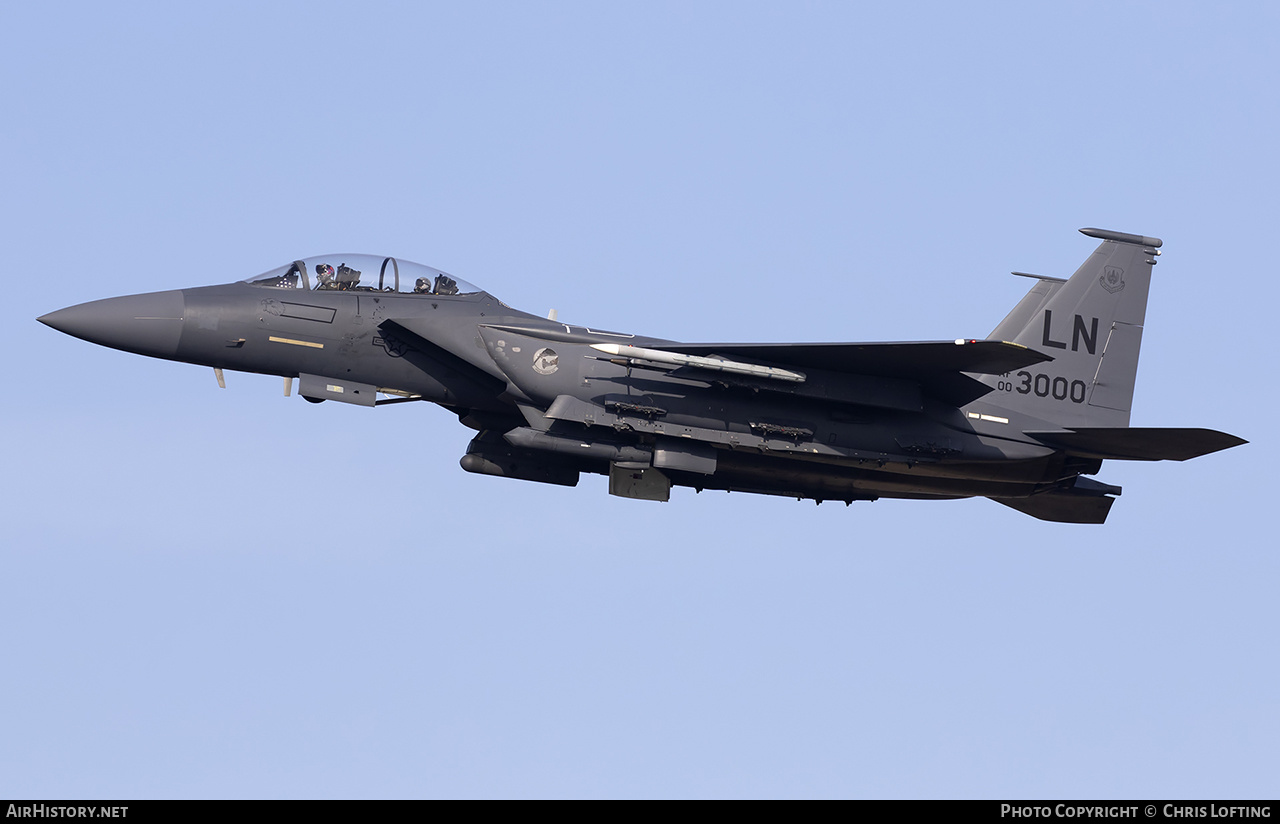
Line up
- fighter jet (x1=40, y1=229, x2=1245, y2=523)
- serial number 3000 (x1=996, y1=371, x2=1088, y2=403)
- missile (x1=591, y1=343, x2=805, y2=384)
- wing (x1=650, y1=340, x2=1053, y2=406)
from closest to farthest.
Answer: wing (x1=650, y1=340, x2=1053, y2=406)
missile (x1=591, y1=343, x2=805, y2=384)
fighter jet (x1=40, y1=229, x2=1245, y2=523)
serial number 3000 (x1=996, y1=371, x2=1088, y2=403)

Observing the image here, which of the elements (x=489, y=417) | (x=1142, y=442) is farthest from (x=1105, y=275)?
(x=489, y=417)

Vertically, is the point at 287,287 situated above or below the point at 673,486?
above

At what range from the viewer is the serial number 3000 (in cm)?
2350

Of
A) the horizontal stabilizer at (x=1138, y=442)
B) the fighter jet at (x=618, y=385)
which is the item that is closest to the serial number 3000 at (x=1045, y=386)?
the fighter jet at (x=618, y=385)

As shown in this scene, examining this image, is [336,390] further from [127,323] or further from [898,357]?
[898,357]

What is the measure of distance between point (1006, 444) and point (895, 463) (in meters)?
1.93

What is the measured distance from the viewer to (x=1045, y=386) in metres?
23.8

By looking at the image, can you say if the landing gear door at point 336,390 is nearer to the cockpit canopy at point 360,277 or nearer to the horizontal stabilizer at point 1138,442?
the cockpit canopy at point 360,277

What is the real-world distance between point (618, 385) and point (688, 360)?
3.53 ft

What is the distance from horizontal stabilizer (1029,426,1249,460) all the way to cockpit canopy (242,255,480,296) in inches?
360

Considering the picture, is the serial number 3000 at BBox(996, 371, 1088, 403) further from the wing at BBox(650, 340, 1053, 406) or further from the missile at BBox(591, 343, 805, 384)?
the missile at BBox(591, 343, 805, 384)

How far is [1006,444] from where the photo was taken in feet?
74.5

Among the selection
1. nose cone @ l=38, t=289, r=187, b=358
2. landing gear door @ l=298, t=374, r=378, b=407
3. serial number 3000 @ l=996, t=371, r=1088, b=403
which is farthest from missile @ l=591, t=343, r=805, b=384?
nose cone @ l=38, t=289, r=187, b=358

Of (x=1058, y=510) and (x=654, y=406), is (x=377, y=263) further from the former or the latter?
(x=1058, y=510)
